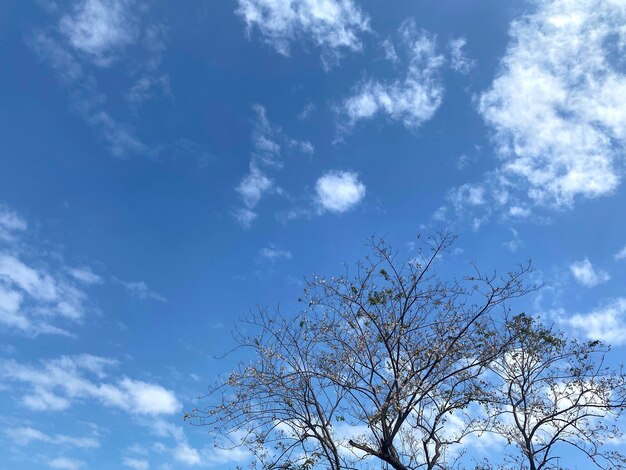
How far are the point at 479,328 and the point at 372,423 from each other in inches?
134

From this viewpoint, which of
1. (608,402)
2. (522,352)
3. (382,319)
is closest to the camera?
(382,319)

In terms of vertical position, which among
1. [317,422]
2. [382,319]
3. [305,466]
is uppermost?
[382,319]

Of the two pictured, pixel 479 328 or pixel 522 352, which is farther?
pixel 522 352

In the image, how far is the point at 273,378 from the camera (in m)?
13.6

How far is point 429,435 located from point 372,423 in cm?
202

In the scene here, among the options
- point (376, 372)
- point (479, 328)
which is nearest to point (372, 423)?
point (376, 372)

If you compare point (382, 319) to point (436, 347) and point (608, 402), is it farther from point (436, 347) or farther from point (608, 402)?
point (608, 402)

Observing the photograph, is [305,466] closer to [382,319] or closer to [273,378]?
[273,378]

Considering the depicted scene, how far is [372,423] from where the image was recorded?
12359 mm

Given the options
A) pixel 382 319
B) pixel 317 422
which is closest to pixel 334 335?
pixel 382 319

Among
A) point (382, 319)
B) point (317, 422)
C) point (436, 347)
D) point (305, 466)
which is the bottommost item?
point (305, 466)

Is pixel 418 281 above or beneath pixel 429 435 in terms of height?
above

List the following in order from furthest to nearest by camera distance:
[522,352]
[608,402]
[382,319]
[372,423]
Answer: [522,352] → [608,402] → [382,319] → [372,423]

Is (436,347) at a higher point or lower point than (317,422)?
higher
